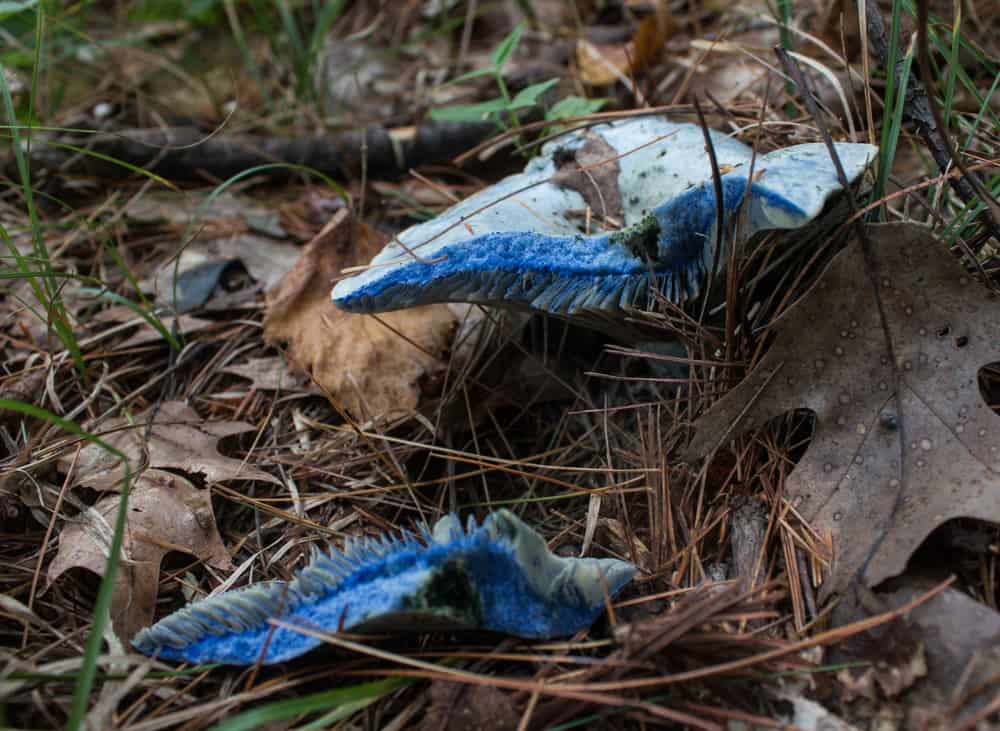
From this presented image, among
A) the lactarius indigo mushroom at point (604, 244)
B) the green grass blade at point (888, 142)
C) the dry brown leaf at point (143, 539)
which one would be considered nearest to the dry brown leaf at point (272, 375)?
the dry brown leaf at point (143, 539)

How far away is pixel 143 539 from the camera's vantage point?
4.73ft

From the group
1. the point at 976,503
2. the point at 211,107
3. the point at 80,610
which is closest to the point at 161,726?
the point at 80,610

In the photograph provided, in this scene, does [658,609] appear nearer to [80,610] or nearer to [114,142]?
[80,610]

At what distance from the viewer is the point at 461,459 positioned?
165 cm

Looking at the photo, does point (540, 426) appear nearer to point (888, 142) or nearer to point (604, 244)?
point (604, 244)

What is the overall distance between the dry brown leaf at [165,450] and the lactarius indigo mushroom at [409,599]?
1.46ft

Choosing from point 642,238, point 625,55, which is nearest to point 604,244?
point 642,238

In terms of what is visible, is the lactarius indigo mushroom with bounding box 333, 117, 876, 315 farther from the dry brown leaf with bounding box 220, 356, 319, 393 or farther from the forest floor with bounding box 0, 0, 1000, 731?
the dry brown leaf with bounding box 220, 356, 319, 393

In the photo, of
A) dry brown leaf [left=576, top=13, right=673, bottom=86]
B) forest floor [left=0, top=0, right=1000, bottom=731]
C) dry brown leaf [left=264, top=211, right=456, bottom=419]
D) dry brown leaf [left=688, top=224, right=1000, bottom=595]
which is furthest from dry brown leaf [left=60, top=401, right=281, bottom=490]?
dry brown leaf [left=576, top=13, right=673, bottom=86]

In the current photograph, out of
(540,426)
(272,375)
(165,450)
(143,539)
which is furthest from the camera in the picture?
(272,375)

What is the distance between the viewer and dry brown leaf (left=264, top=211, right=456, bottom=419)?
1.90m

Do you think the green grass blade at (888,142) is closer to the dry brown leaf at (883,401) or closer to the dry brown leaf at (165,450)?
the dry brown leaf at (883,401)

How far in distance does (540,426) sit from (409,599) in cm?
80

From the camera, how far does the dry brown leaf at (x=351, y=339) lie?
1898 mm
